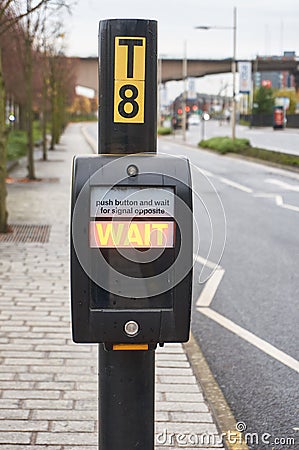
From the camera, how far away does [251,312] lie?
759 cm

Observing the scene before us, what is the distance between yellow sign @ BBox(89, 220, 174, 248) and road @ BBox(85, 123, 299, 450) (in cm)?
16

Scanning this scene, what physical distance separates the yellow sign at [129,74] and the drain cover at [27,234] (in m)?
8.62

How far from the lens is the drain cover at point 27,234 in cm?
1120

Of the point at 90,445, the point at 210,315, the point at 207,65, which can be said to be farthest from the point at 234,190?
the point at 207,65

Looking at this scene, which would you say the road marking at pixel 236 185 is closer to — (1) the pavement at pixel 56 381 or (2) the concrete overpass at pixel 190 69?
(1) the pavement at pixel 56 381

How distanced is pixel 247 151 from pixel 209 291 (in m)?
27.1

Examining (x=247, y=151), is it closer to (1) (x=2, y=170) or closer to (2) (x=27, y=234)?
(1) (x=2, y=170)

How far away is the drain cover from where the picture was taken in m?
11.2

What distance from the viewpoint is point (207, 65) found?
77.2 m

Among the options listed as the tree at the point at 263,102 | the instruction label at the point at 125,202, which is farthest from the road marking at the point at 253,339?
the tree at the point at 263,102

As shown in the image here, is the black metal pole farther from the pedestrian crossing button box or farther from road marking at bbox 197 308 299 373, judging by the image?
road marking at bbox 197 308 299 373

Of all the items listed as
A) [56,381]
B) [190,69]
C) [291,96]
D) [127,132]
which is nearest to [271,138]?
[190,69]

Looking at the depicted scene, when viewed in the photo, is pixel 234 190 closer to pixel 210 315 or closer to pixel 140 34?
pixel 210 315

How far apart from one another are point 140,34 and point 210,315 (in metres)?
5.18
